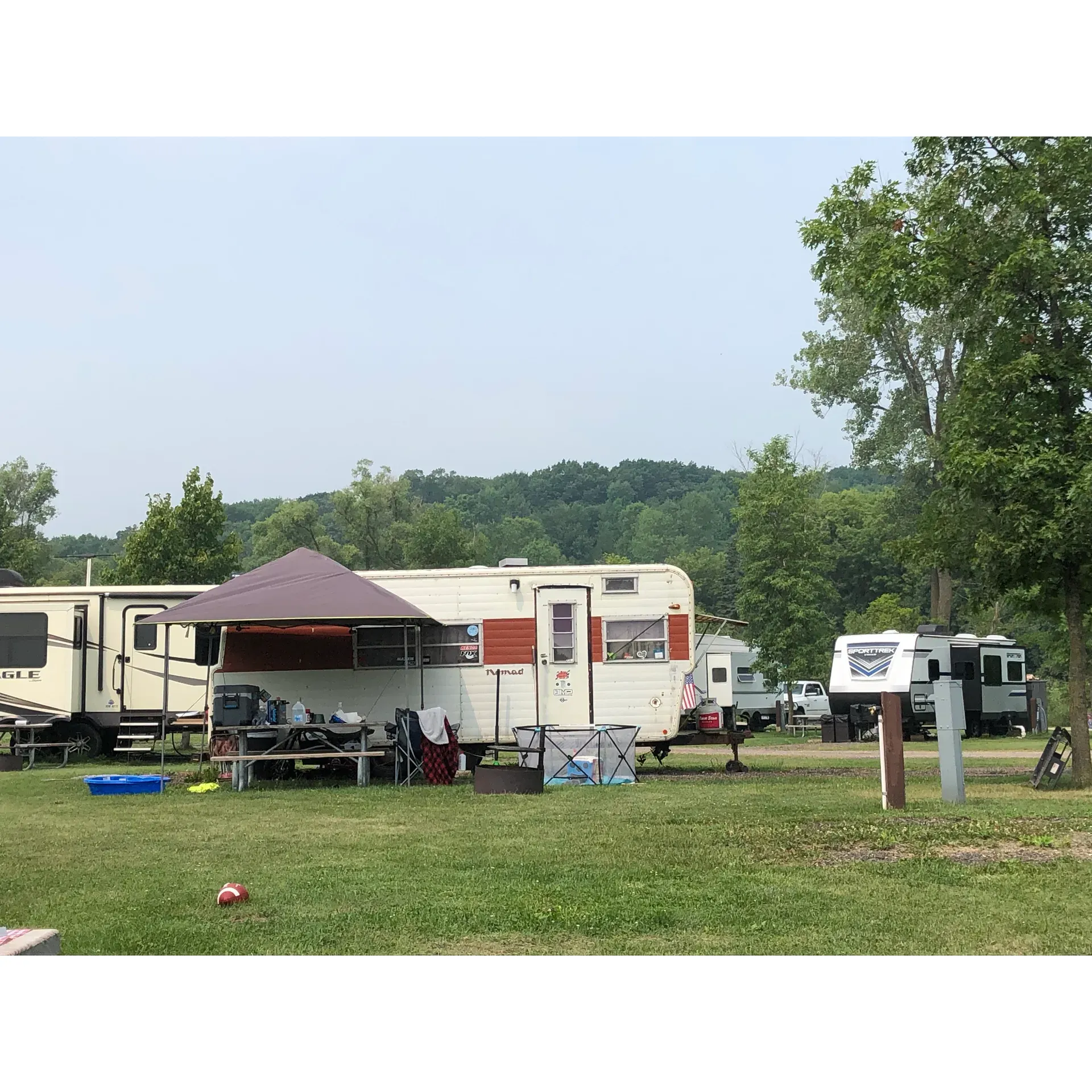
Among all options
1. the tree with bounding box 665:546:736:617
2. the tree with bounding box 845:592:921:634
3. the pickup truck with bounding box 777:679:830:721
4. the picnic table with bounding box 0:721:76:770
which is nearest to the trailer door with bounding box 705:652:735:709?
the pickup truck with bounding box 777:679:830:721

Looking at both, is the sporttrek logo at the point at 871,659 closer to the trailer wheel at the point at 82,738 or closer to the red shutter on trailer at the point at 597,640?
the red shutter on trailer at the point at 597,640

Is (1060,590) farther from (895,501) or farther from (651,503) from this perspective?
(651,503)

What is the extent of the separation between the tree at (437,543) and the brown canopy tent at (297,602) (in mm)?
39281

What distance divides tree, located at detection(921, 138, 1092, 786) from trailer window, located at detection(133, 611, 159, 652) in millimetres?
11692

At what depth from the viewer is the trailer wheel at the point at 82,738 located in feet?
62.8

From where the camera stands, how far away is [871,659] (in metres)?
26.2

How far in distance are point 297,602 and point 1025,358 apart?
27.6ft

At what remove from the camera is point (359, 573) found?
16.4 meters

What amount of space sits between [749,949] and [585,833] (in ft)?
13.3

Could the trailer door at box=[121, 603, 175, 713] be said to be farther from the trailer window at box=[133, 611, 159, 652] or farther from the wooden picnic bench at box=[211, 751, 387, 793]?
the wooden picnic bench at box=[211, 751, 387, 793]

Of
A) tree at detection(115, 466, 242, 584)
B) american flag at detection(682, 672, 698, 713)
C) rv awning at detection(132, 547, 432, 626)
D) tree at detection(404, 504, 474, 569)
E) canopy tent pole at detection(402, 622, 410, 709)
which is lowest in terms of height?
american flag at detection(682, 672, 698, 713)

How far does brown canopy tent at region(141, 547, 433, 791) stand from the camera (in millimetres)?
14109

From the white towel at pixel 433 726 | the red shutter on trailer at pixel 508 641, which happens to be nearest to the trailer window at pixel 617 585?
the red shutter on trailer at pixel 508 641

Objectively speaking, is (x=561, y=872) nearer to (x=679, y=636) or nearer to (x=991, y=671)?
(x=679, y=636)
